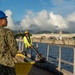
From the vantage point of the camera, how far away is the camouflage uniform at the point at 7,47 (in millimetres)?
5566

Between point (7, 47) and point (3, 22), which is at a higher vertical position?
point (3, 22)

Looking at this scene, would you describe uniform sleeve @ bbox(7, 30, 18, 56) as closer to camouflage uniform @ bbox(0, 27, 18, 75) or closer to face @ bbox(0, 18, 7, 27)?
camouflage uniform @ bbox(0, 27, 18, 75)

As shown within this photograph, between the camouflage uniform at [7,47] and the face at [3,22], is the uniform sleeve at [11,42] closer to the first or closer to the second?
the camouflage uniform at [7,47]

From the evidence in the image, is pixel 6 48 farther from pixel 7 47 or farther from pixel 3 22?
pixel 3 22

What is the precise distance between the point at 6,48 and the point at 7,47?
0.11ft

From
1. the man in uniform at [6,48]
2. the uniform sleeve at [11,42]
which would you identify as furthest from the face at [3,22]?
the uniform sleeve at [11,42]

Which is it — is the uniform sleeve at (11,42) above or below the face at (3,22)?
below

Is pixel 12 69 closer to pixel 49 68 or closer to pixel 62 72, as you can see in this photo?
pixel 62 72

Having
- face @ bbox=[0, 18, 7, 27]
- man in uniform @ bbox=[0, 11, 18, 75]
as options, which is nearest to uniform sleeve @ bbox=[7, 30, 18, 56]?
man in uniform @ bbox=[0, 11, 18, 75]

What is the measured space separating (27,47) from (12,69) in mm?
9821

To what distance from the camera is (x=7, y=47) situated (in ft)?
18.5

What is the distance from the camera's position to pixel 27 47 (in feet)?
50.8

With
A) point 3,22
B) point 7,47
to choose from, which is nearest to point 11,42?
point 7,47

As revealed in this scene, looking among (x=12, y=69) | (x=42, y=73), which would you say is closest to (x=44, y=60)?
(x=42, y=73)
